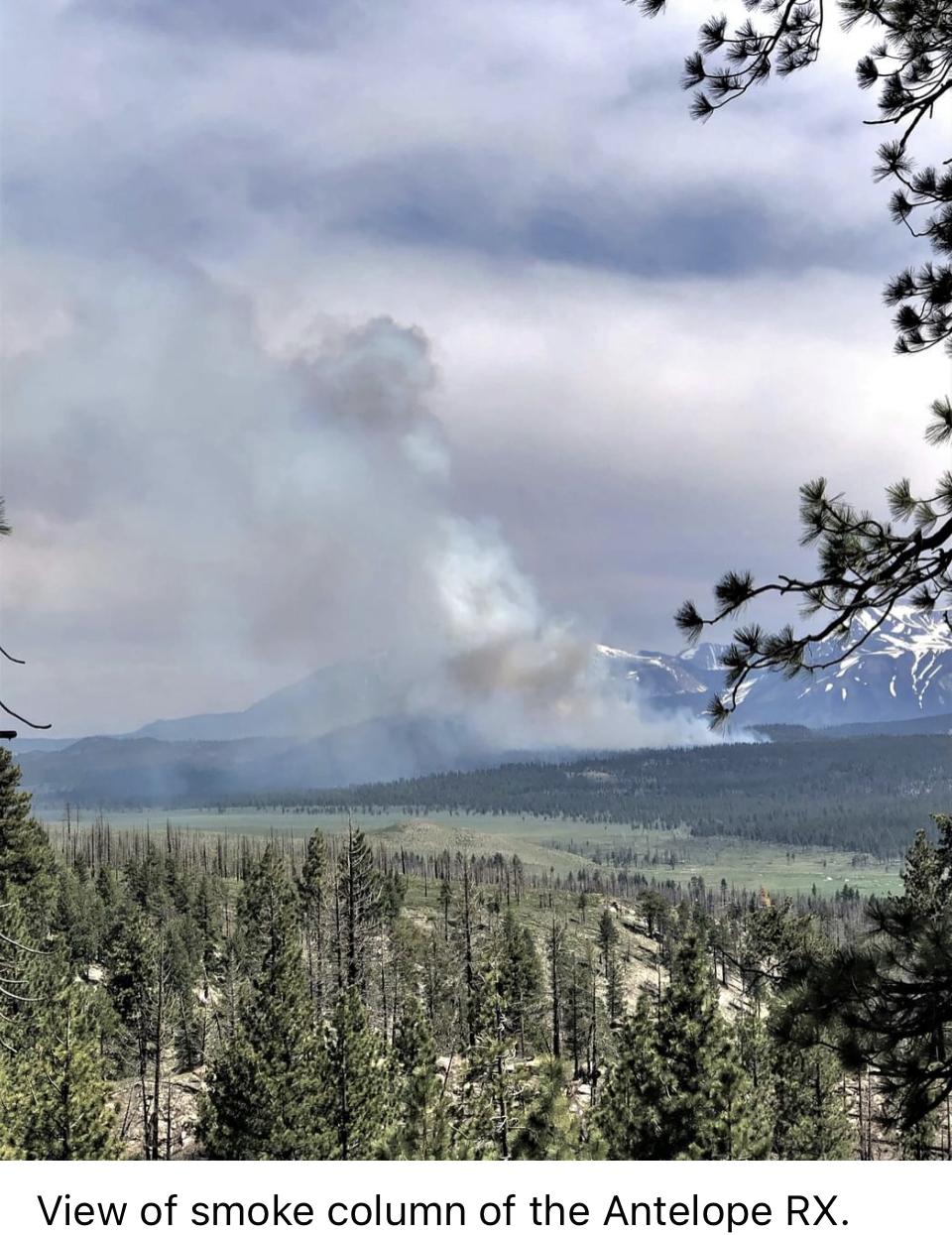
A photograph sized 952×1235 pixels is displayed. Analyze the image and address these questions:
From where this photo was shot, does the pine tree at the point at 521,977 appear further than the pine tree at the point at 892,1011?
Yes

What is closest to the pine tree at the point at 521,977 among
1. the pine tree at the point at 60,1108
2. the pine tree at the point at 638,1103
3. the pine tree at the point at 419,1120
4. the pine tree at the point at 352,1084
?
the pine tree at the point at 638,1103

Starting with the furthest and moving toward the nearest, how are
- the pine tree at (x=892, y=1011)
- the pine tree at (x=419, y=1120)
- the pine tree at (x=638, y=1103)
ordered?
the pine tree at (x=638, y=1103) < the pine tree at (x=419, y=1120) < the pine tree at (x=892, y=1011)

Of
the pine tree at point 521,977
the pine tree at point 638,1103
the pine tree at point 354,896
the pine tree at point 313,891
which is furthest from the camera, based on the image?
the pine tree at point 313,891

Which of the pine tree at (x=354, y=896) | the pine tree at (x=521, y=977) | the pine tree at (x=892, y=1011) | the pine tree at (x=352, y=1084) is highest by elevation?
the pine tree at (x=892, y=1011)

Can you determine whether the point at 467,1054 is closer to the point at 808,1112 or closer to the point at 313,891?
the point at 808,1112

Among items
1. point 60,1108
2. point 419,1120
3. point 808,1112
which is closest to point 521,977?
point 808,1112

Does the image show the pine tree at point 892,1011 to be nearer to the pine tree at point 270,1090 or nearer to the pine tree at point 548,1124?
the pine tree at point 548,1124

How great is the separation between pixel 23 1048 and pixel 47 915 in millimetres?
27324

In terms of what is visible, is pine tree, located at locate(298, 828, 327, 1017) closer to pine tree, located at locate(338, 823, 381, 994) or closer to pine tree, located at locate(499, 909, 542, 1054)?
pine tree, located at locate(499, 909, 542, 1054)

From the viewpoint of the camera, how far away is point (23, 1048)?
33938 mm

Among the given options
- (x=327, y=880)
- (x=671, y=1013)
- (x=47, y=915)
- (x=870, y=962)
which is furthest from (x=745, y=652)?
(x=327, y=880)

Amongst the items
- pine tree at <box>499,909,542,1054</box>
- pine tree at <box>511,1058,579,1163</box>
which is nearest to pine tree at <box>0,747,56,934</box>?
pine tree at <box>511,1058,579,1163</box>
